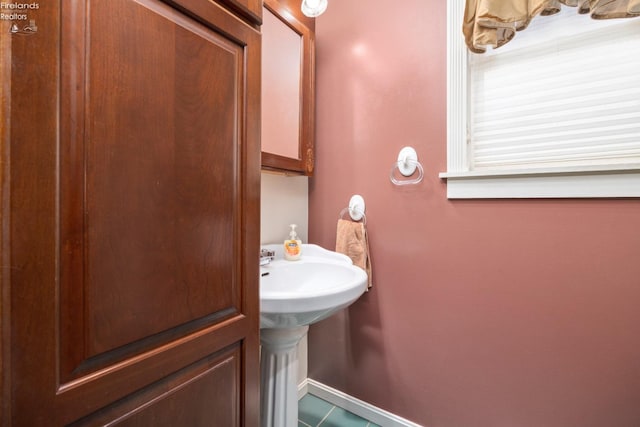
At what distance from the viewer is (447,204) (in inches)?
43.5

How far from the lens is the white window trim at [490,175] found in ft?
2.71

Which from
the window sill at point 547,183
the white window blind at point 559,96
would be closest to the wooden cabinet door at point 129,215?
the window sill at point 547,183

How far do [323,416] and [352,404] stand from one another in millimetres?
161

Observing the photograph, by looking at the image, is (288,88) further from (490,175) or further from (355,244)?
(490,175)

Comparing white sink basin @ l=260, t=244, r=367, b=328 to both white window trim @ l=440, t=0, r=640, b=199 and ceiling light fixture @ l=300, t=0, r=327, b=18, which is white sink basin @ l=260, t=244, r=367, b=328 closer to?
white window trim @ l=440, t=0, r=640, b=199

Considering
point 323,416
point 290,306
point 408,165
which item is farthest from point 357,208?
point 323,416

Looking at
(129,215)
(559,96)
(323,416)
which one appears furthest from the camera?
(323,416)

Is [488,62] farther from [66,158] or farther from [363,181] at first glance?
[66,158]

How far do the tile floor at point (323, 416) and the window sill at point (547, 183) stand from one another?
3.93 ft

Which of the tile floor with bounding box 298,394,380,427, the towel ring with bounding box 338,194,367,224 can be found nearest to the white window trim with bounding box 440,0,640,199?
the towel ring with bounding box 338,194,367,224

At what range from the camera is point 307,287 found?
1.18 meters

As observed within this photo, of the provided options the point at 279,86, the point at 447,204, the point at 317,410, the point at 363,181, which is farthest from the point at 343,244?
the point at 317,410

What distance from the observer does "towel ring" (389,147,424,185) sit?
1159 mm

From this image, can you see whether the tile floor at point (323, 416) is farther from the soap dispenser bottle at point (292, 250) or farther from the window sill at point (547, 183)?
the window sill at point (547, 183)
